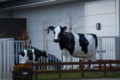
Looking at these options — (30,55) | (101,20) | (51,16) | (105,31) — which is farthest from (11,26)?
(30,55)

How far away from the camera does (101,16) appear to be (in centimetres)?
3055

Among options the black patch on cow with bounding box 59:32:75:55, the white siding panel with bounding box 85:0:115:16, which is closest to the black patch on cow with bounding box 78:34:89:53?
the black patch on cow with bounding box 59:32:75:55

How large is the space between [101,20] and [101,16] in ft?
0.99

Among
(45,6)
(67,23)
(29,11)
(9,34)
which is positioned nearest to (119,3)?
(67,23)

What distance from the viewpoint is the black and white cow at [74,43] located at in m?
22.0

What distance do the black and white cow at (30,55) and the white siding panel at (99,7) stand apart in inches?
259

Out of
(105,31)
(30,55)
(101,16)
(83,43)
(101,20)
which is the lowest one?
(30,55)

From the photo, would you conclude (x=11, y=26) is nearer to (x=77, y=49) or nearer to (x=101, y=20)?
(x=101, y=20)

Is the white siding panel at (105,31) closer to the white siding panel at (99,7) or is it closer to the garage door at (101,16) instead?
the garage door at (101,16)

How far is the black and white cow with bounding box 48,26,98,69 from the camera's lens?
22.0 metres

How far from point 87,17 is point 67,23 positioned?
260cm

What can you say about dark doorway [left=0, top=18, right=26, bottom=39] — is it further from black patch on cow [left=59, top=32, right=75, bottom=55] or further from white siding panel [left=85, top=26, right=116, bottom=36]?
black patch on cow [left=59, top=32, right=75, bottom=55]

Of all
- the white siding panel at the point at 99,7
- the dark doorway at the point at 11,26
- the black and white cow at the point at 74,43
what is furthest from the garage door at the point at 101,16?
the dark doorway at the point at 11,26

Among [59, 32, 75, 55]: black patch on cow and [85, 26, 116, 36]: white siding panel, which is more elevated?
[85, 26, 116, 36]: white siding panel
